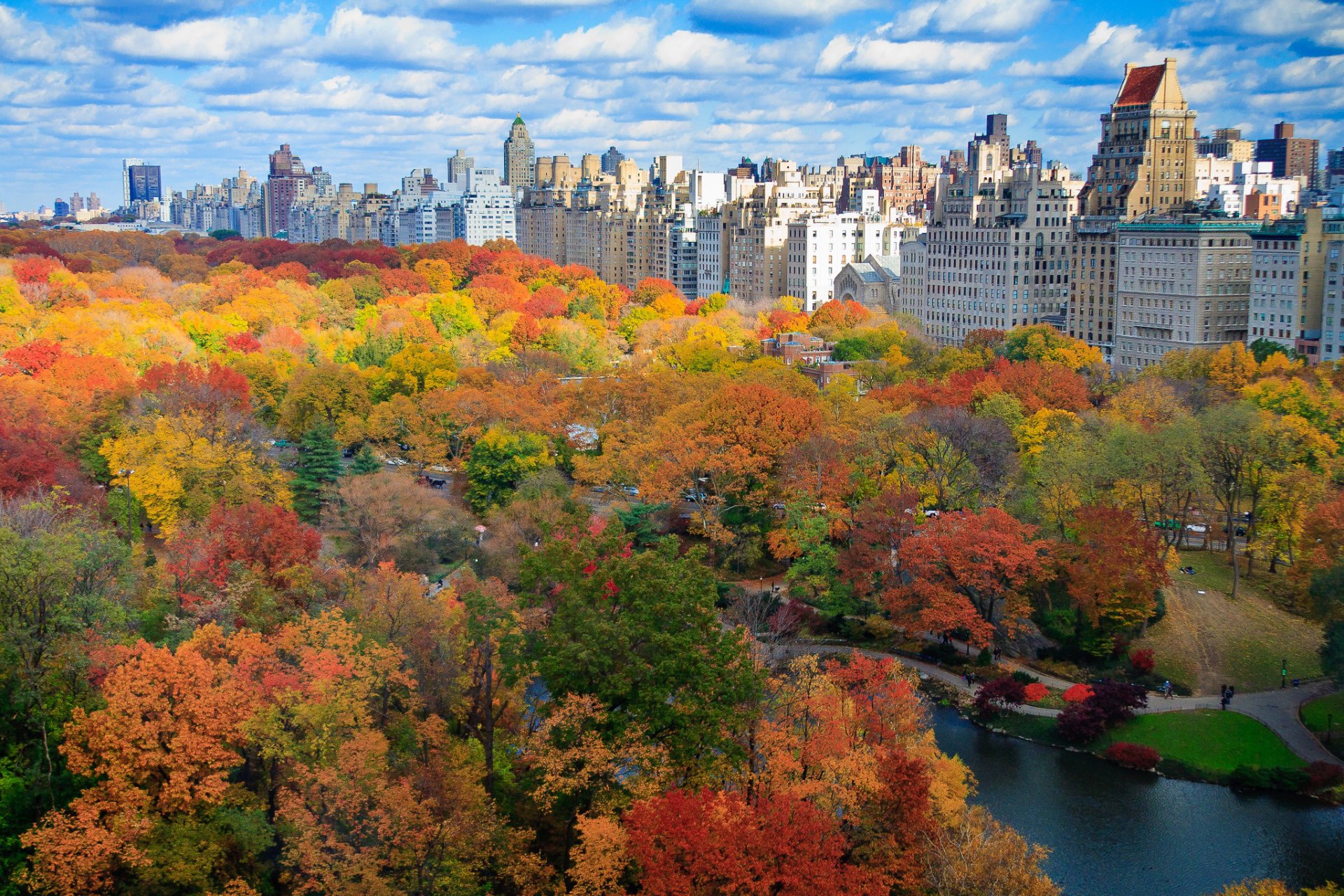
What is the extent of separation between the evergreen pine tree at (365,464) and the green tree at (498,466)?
4.25m

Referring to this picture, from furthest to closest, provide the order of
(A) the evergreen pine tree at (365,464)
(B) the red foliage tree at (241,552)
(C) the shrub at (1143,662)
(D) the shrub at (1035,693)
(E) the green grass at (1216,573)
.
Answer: (A) the evergreen pine tree at (365,464), (E) the green grass at (1216,573), (C) the shrub at (1143,662), (D) the shrub at (1035,693), (B) the red foliage tree at (241,552)

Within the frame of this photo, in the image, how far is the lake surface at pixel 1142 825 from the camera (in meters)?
32.8

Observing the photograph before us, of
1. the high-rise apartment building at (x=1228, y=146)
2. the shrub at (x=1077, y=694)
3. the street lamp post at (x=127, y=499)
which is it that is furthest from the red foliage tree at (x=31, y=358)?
the high-rise apartment building at (x=1228, y=146)

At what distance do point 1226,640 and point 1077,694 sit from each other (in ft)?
22.0

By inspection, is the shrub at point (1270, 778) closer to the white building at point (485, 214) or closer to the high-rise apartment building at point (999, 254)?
the high-rise apartment building at point (999, 254)

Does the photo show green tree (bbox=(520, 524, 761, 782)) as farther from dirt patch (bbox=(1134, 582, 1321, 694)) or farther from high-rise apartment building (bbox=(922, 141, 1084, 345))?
high-rise apartment building (bbox=(922, 141, 1084, 345))

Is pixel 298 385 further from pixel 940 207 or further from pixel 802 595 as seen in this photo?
pixel 940 207

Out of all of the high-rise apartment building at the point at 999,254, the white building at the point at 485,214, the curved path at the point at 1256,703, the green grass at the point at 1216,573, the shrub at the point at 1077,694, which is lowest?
the curved path at the point at 1256,703

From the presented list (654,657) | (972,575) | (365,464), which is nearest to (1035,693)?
(972,575)

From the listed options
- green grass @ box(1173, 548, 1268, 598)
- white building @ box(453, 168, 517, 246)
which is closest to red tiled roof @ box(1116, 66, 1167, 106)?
green grass @ box(1173, 548, 1268, 598)

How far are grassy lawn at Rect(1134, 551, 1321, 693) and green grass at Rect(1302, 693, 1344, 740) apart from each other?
6.12 feet

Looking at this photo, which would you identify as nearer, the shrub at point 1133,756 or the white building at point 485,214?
the shrub at point 1133,756

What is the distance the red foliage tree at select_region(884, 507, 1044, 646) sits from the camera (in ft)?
148

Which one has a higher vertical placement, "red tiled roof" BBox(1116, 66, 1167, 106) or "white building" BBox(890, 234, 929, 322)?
"red tiled roof" BBox(1116, 66, 1167, 106)
